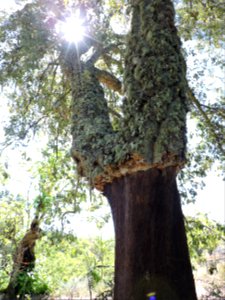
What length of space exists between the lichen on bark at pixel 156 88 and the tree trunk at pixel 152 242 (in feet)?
0.97

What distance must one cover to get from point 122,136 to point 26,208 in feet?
22.5

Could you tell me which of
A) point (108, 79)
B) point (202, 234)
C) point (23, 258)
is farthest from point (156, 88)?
point (23, 258)

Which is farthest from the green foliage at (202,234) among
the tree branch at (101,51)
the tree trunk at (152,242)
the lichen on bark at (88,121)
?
the tree branch at (101,51)

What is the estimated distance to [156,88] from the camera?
153 inches

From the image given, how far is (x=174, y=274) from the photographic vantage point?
3.39 m

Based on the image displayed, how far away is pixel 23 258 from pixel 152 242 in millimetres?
6835

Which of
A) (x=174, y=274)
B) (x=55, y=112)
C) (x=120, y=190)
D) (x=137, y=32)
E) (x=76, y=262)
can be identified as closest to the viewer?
(x=174, y=274)

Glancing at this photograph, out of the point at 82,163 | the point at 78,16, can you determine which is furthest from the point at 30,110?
the point at 82,163

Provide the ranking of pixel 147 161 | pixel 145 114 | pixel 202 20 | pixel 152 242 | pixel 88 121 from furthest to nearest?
pixel 202 20, pixel 88 121, pixel 145 114, pixel 147 161, pixel 152 242

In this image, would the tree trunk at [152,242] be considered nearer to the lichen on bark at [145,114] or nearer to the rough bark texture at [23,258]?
the lichen on bark at [145,114]

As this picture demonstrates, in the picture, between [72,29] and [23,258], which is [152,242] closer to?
[72,29]

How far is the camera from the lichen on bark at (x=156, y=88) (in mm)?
3648

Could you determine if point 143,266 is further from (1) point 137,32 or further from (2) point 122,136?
(1) point 137,32

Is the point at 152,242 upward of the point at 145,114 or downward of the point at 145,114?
downward
